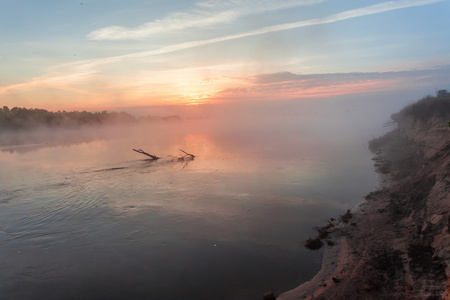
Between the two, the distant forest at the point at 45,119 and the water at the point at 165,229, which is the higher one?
the distant forest at the point at 45,119

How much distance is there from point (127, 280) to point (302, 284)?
5.83 m

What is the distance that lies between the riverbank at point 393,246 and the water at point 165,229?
0.93m

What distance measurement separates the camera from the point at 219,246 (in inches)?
440

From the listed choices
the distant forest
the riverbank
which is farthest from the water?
the distant forest

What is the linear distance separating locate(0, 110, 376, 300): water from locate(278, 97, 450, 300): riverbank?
0.93m

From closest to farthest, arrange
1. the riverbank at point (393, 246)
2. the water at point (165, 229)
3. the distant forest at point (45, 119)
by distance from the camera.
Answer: the riverbank at point (393, 246)
the water at point (165, 229)
the distant forest at point (45, 119)

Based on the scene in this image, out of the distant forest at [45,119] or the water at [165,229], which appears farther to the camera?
the distant forest at [45,119]

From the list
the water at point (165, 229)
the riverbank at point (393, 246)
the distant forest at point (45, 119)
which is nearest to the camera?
the riverbank at point (393, 246)

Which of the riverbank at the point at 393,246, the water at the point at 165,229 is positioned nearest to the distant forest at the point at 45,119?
the water at the point at 165,229

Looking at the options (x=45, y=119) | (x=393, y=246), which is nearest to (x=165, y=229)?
(x=393, y=246)

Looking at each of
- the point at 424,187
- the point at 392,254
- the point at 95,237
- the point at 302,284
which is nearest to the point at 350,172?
the point at 424,187

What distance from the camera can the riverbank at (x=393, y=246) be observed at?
7234mm

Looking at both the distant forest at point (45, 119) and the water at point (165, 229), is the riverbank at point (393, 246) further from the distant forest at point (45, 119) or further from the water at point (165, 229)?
the distant forest at point (45, 119)

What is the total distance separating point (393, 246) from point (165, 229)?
31.0ft
